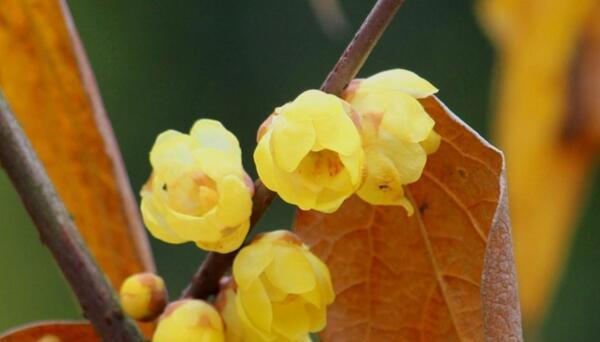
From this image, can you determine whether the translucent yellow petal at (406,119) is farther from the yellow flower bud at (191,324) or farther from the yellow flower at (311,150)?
the yellow flower bud at (191,324)

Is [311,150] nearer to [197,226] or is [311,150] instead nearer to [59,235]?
[197,226]

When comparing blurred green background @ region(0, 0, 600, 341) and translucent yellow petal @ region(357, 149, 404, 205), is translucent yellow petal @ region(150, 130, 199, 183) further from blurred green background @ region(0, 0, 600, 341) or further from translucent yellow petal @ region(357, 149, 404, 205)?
blurred green background @ region(0, 0, 600, 341)

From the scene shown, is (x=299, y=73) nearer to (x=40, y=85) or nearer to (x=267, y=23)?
(x=267, y=23)

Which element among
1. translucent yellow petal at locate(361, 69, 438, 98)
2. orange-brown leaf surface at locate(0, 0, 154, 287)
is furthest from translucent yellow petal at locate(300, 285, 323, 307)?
orange-brown leaf surface at locate(0, 0, 154, 287)

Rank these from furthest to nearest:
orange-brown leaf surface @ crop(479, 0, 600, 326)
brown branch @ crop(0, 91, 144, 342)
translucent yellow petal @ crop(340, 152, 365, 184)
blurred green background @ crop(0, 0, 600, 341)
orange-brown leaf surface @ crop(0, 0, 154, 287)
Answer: blurred green background @ crop(0, 0, 600, 341), orange-brown leaf surface @ crop(479, 0, 600, 326), orange-brown leaf surface @ crop(0, 0, 154, 287), brown branch @ crop(0, 91, 144, 342), translucent yellow petal @ crop(340, 152, 365, 184)

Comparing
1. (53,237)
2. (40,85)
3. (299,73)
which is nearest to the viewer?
(53,237)

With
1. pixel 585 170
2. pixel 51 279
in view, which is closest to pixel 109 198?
pixel 585 170

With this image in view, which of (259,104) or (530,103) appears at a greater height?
(530,103)
